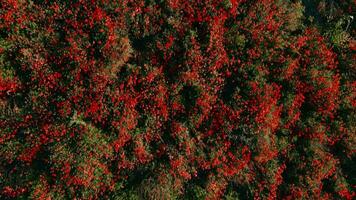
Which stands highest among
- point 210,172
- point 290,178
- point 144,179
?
point 290,178

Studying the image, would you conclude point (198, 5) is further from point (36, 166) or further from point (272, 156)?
point (36, 166)

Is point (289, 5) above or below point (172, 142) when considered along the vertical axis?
above

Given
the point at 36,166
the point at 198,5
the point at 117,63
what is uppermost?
the point at 198,5

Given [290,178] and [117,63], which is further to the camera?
[290,178]

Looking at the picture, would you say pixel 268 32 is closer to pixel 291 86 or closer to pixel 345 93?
pixel 291 86

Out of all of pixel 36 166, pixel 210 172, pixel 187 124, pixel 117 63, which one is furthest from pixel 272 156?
pixel 36 166

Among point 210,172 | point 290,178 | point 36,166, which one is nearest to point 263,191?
point 290,178
